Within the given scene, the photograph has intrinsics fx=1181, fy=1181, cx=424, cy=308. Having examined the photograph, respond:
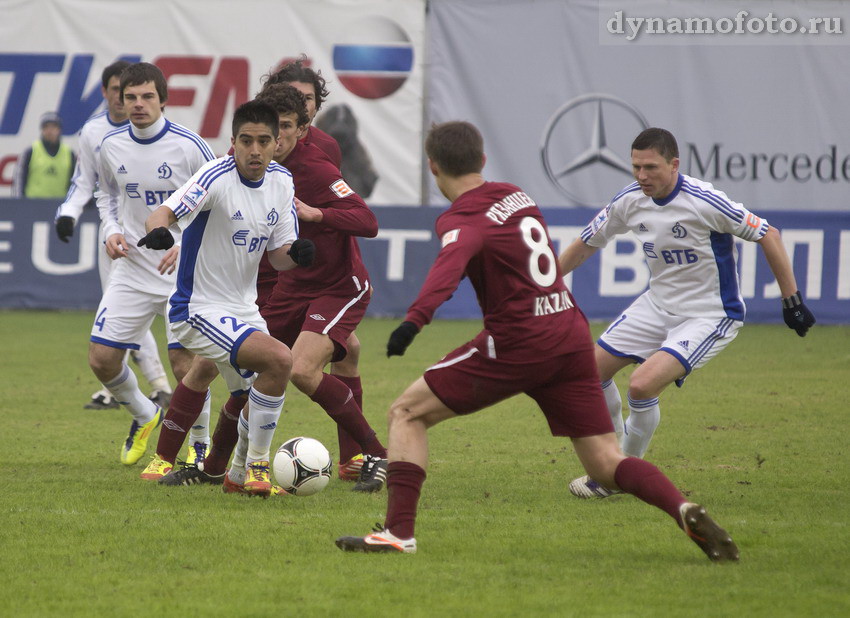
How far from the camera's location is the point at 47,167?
1719 cm

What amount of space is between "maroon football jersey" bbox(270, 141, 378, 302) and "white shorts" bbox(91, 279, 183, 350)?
A: 0.98 m

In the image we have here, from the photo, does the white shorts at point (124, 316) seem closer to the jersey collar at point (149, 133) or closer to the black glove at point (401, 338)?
the jersey collar at point (149, 133)

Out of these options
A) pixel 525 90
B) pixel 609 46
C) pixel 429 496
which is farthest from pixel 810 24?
pixel 429 496

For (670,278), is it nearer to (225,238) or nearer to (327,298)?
(327,298)

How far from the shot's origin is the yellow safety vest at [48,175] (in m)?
17.2

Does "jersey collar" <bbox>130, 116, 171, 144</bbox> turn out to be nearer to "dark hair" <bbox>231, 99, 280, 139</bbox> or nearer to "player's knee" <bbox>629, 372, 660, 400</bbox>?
"dark hair" <bbox>231, 99, 280, 139</bbox>

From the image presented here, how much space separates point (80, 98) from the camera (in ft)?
58.0

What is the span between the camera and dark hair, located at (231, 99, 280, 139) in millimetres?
5926

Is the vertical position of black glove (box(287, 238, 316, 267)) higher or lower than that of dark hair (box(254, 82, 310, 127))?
→ lower

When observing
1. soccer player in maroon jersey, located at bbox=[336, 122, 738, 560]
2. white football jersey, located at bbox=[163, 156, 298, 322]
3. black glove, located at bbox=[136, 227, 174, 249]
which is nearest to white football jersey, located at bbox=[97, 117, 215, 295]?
white football jersey, located at bbox=[163, 156, 298, 322]

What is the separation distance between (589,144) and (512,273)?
1318 cm

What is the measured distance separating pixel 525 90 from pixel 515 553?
13.4m

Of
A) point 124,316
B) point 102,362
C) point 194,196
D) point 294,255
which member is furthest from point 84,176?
point 294,255

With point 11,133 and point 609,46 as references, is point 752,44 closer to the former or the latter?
point 609,46
